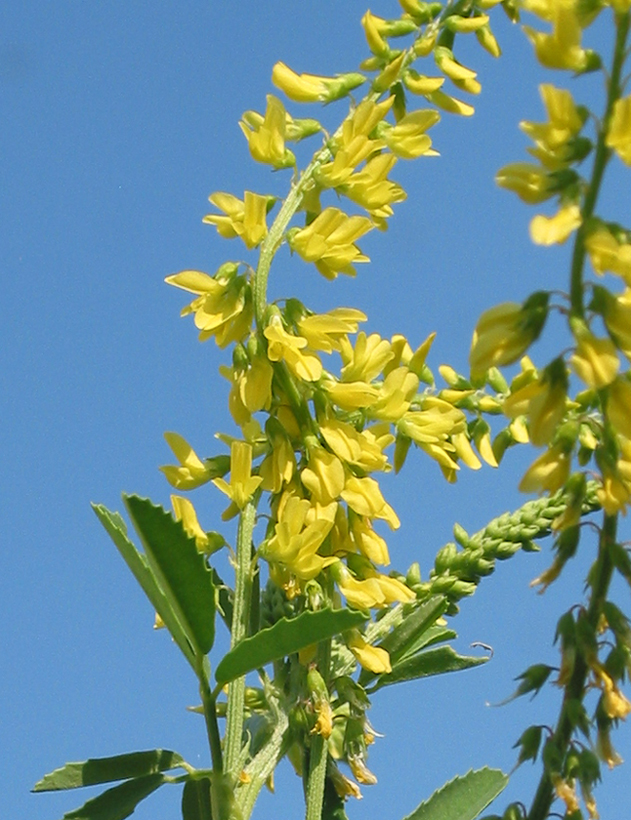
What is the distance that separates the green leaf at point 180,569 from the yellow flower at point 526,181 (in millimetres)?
508

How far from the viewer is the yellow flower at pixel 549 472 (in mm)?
989

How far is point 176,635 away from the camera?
4.65 ft

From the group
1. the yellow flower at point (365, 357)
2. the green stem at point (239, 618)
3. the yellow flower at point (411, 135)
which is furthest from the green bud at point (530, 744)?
the yellow flower at point (411, 135)

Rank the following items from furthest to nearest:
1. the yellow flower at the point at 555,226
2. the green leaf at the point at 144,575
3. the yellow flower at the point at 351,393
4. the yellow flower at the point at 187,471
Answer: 1. the yellow flower at the point at 187,471
2. the yellow flower at the point at 351,393
3. the green leaf at the point at 144,575
4. the yellow flower at the point at 555,226

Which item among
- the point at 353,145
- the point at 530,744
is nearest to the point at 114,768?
the point at 530,744

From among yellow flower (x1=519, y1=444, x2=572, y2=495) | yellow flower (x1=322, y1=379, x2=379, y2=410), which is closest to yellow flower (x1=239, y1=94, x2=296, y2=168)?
yellow flower (x1=322, y1=379, x2=379, y2=410)

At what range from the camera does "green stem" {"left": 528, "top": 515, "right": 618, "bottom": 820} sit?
3.13 ft

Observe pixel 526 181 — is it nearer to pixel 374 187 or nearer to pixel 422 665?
pixel 374 187

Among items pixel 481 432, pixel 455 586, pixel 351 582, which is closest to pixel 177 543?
pixel 351 582

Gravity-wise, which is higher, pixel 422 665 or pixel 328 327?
pixel 328 327

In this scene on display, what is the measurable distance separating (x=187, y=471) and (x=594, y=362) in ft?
2.62

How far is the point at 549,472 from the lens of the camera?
3.26 ft

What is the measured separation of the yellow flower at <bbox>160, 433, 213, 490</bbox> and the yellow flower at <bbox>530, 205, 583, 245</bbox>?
772 mm

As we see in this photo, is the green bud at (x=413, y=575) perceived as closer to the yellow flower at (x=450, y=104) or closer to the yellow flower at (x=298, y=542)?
the yellow flower at (x=298, y=542)
